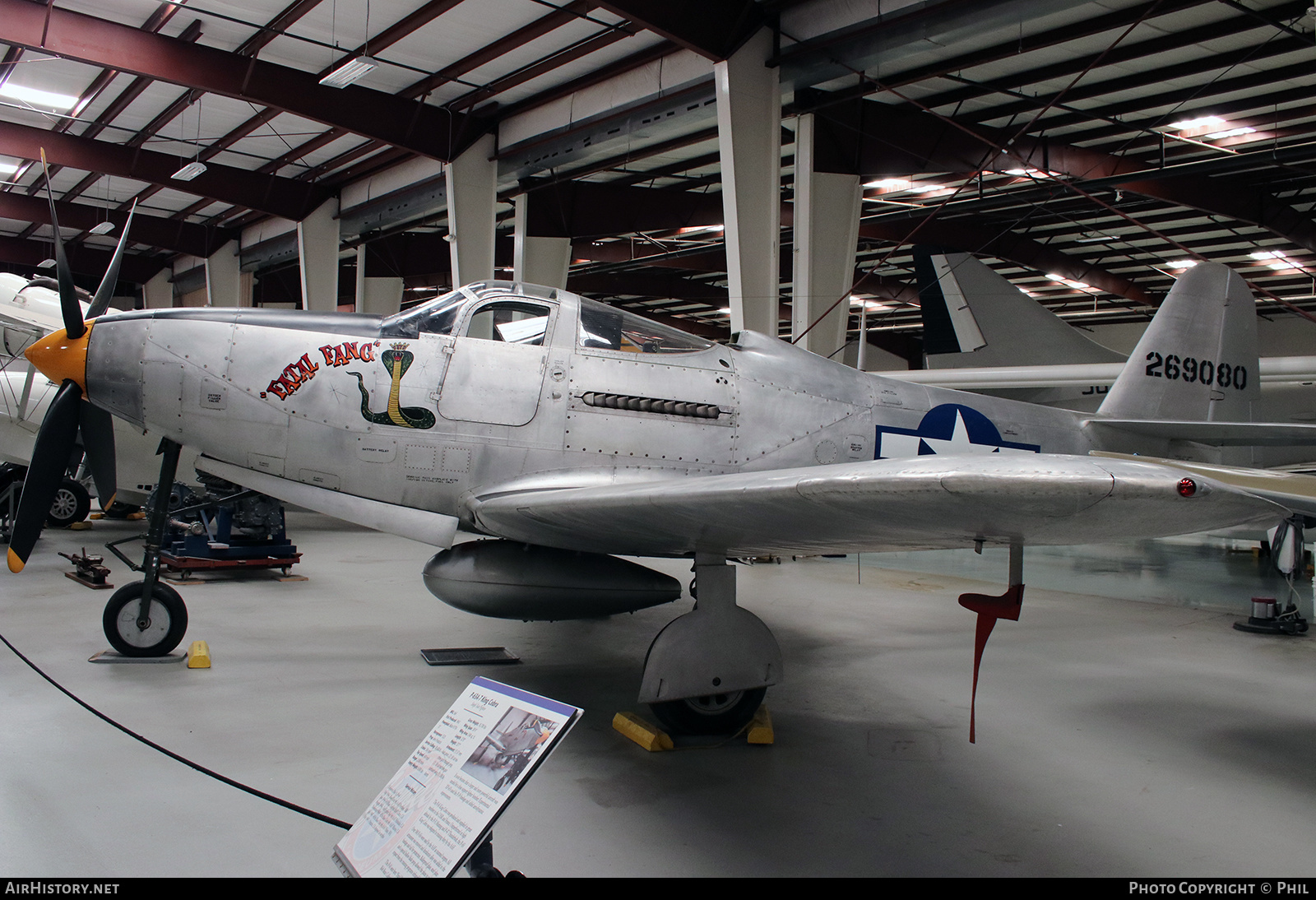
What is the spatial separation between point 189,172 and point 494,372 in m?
14.1

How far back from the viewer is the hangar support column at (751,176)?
386 inches

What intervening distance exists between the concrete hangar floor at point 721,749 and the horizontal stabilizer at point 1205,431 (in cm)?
163

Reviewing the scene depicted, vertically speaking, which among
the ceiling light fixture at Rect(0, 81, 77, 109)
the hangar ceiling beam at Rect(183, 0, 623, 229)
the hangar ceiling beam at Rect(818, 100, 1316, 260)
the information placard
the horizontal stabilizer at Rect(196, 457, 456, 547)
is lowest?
the information placard

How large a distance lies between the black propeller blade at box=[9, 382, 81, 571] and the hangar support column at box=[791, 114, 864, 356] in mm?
7895

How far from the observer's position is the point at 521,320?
4.84 meters

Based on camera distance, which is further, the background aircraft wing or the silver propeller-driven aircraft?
the silver propeller-driven aircraft

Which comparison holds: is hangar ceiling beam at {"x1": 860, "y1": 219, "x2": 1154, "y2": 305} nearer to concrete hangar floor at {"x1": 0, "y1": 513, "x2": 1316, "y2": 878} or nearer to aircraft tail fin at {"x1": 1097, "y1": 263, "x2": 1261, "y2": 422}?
aircraft tail fin at {"x1": 1097, "y1": 263, "x2": 1261, "y2": 422}

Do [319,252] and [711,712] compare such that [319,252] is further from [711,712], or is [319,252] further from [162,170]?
[711,712]

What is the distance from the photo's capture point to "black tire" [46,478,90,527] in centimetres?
1139

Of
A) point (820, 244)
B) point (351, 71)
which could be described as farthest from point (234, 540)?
point (820, 244)

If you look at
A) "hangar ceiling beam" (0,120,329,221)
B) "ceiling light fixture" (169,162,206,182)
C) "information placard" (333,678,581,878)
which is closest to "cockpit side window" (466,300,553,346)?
"information placard" (333,678,581,878)

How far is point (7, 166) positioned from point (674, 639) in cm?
2117

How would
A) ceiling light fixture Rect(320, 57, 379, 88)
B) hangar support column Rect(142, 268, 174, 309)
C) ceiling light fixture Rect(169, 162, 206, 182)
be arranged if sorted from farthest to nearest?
1. hangar support column Rect(142, 268, 174, 309)
2. ceiling light fixture Rect(169, 162, 206, 182)
3. ceiling light fixture Rect(320, 57, 379, 88)

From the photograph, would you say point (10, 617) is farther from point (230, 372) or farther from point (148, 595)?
point (230, 372)
